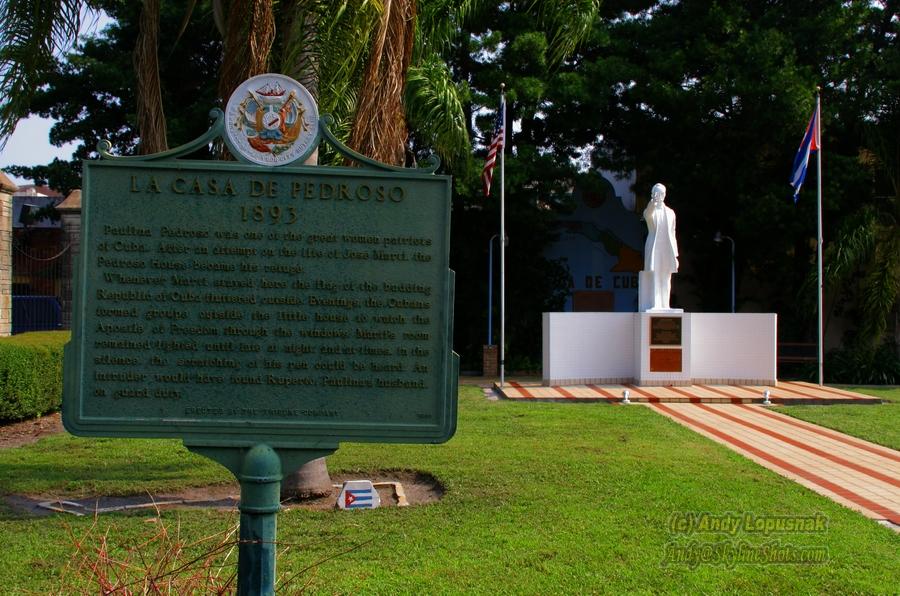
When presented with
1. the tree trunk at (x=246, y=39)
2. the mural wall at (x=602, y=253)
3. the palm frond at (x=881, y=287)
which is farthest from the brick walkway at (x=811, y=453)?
the mural wall at (x=602, y=253)

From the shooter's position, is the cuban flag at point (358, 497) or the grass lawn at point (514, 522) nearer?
the grass lawn at point (514, 522)

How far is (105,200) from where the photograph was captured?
3.64 metres

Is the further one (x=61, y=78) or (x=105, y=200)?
(x=61, y=78)

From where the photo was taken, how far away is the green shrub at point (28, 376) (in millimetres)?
11336

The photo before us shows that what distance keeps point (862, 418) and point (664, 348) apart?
4670mm

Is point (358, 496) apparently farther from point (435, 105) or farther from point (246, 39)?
point (435, 105)

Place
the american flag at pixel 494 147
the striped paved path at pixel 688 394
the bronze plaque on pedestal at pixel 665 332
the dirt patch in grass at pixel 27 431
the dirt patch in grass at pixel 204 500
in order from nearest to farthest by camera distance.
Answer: the dirt patch in grass at pixel 204 500, the dirt patch in grass at pixel 27 431, the striped paved path at pixel 688 394, the american flag at pixel 494 147, the bronze plaque on pedestal at pixel 665 332

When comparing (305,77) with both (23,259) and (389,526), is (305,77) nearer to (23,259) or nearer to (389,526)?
(389,526)

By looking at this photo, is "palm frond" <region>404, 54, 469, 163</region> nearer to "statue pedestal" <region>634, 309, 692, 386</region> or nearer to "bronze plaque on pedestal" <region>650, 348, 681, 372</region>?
"statue pedestal" <region>634, 309, 692, 386</region>

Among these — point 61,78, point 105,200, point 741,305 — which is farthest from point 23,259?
point 741,305

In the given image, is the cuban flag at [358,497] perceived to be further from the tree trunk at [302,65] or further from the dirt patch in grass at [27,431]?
the dirt patch in grass at [27,431]

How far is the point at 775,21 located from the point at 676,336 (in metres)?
9.05

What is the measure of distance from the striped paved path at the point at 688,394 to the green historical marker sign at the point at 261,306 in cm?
1171

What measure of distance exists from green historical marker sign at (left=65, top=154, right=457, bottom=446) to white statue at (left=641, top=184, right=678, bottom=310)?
14380mm
